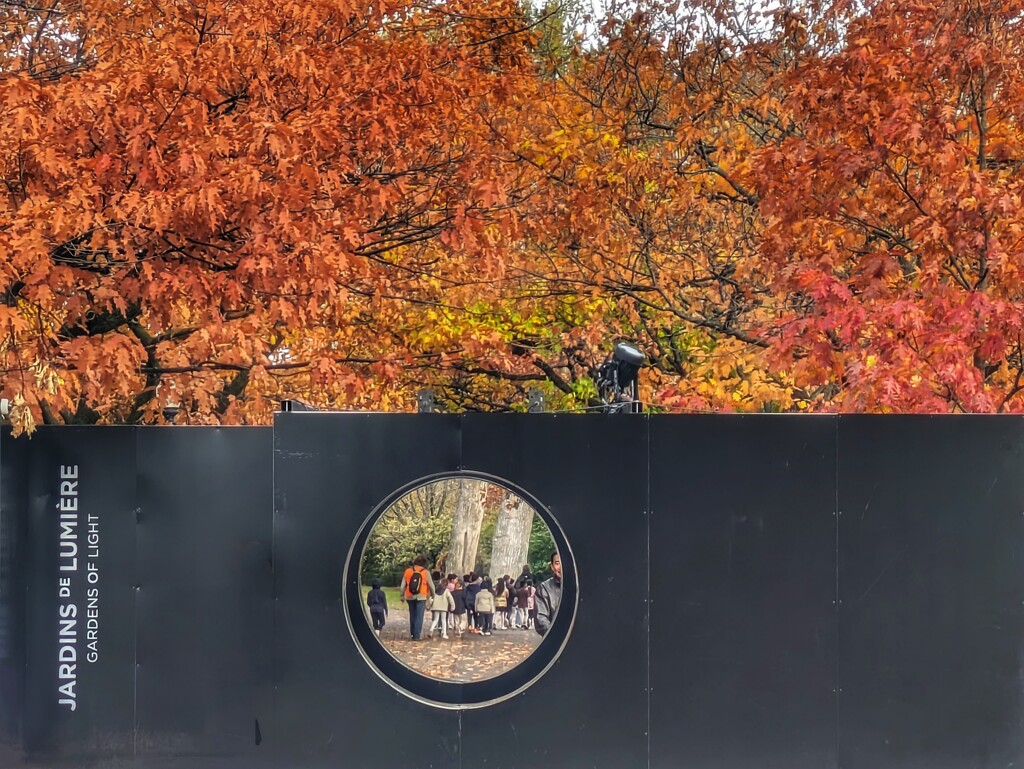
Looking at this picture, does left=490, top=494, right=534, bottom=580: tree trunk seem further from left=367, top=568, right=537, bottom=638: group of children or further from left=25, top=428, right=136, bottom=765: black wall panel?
left=25, top=428, right=136, bottom=765: black wall panel

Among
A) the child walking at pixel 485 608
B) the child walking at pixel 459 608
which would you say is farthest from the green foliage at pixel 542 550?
the child walking at pixel 459 608

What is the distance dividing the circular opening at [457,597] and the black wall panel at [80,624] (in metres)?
1.35

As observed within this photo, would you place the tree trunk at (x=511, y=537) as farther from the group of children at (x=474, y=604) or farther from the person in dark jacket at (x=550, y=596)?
the person in dark jacket at (x=550, y=596)

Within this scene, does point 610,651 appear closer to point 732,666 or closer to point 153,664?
point 732,666

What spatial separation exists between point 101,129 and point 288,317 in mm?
1704

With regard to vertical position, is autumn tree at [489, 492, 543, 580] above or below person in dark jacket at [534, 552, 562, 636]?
above

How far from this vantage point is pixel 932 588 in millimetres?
6547

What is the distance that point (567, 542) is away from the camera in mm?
6484

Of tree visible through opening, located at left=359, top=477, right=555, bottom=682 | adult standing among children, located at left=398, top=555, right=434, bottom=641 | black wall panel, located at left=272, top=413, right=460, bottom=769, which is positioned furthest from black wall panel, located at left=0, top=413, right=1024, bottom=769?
adult standing among children, located at left=398, top=555, right=434, bottom=641

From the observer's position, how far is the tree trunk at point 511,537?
6496 mm

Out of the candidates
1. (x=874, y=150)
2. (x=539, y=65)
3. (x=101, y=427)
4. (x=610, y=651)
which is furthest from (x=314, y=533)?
(x=539, y=65)

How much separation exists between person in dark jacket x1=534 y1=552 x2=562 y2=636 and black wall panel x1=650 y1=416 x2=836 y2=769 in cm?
56

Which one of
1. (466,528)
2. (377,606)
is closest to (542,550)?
(466,528)

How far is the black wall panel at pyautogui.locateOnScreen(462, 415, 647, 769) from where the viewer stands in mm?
6449
